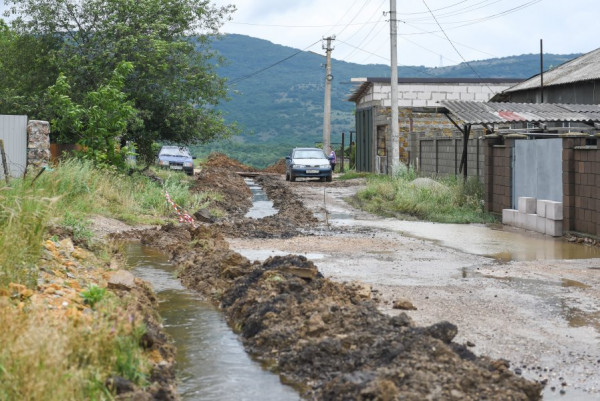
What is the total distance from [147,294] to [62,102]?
14.6 metres

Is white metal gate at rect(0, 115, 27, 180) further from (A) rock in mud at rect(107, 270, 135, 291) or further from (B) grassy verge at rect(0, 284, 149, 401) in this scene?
(B) grassy verge at rect(0, 284, 149, 401)

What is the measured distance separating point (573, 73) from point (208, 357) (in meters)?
25.7

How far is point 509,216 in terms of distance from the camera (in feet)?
64.5

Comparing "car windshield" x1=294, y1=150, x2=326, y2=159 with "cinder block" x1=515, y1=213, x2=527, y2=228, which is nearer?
"cinder block" x1=515, y1=213, x2=527, y2=228

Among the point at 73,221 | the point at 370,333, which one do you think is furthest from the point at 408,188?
the point at 370,333

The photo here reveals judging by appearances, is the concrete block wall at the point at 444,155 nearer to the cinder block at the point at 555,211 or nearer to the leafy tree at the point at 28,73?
the cinder block at the point at 555,211

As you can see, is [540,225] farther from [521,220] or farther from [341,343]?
[341,343]

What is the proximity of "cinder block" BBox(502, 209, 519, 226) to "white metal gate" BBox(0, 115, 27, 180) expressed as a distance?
1190cm

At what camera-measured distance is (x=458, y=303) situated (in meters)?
9.72

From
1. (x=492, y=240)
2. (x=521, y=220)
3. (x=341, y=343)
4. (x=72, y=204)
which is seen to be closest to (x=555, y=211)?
(x=521, y=220)

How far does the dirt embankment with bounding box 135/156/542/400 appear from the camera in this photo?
19.7 ft

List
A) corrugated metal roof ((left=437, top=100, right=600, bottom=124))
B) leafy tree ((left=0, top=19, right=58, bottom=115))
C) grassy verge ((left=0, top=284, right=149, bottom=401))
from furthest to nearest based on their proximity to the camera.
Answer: leafy tree ((left=0, top=19, right=58, bottom=115)) → corrugated metal roof ((left=437, top=100, right=600, bottom=124)) → grassy verge ((left=0, top=284, right=149, bottom=401))

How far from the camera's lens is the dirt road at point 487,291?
24.0 feet

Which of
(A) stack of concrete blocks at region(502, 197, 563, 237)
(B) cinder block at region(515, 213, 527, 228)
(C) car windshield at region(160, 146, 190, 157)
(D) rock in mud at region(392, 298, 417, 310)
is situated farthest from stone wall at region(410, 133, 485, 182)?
(D) rock in mud at region(392, 298, 417, 310)
